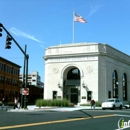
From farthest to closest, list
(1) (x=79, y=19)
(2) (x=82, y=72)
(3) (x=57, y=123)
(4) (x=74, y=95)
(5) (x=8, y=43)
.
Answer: (4) (x=74, y=95) → (2) (x=82, y=72) → (1) (x=79, y=19) → (5) (x=8, y=43) → (3) (x=57, y=123)

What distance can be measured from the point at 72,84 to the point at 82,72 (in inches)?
129

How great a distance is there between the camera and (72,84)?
50.5 metres

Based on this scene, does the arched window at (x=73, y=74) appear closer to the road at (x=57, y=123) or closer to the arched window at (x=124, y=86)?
the arched window at (x=124, y=86)

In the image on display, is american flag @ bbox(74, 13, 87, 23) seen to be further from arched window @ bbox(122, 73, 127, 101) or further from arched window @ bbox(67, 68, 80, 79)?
arched window @ bbox(122, 73, 127, 101)

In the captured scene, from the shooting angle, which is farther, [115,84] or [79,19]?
[115,84]

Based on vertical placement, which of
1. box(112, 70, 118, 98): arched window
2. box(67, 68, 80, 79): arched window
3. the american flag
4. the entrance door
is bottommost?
the entrance door

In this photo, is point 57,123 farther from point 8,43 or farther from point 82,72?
point 82,72

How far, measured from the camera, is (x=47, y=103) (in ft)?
136

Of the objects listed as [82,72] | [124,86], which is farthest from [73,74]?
[124,86]

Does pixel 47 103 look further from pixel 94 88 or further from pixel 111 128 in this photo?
pixel 111 128

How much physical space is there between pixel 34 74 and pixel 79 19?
4875 inches

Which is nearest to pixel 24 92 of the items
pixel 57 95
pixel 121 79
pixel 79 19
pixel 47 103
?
pixel 47 103

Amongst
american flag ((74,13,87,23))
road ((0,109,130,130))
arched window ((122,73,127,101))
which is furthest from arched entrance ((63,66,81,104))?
road ((0,109,130,130))

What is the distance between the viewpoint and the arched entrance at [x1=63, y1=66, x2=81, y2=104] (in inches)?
1988
